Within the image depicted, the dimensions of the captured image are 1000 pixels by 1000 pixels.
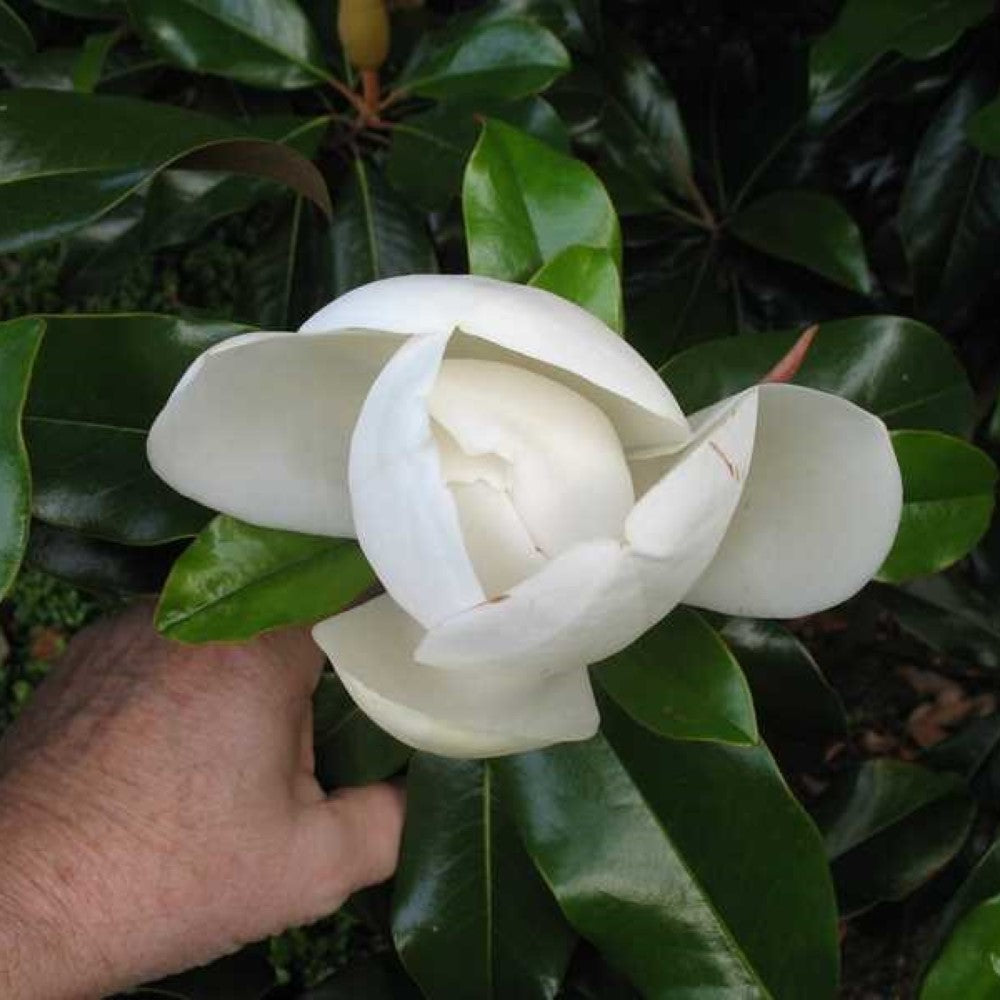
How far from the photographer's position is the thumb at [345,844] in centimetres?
116

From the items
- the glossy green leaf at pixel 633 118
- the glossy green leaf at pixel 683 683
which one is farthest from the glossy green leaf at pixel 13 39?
the glossy green leaf at pixel 683 683

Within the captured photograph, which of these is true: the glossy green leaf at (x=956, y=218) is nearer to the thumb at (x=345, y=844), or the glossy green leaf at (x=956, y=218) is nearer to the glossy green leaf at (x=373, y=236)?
the glossy green leaf at (x=373, y=236)

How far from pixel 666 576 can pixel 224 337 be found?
0.45 meters

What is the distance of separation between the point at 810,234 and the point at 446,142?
0.38m

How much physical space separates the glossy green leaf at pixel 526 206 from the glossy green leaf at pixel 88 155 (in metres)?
0.17

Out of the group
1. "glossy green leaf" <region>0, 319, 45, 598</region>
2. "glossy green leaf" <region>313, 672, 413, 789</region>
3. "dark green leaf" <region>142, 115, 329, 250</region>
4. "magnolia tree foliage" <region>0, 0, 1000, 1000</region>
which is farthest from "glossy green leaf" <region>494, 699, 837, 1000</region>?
"dark green leaf" <region>142, 115, 329, 250</region>

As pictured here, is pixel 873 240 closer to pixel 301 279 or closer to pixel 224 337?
pixel 301 279

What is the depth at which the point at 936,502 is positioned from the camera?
1.01 metres

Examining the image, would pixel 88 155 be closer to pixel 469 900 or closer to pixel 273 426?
pixel 273 426

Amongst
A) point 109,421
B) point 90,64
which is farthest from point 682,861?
point 90,64

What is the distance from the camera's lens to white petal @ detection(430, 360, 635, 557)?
755mm

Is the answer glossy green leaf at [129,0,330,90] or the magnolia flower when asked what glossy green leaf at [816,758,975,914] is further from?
glossy green leaf at [129,0,330,90]

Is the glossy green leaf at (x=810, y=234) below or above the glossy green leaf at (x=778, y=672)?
above

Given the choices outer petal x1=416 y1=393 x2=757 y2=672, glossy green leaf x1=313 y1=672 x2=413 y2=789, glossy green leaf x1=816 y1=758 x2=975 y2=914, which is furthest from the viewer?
glossy green leaf x1=816 y1=758 x2=975 y2=914
